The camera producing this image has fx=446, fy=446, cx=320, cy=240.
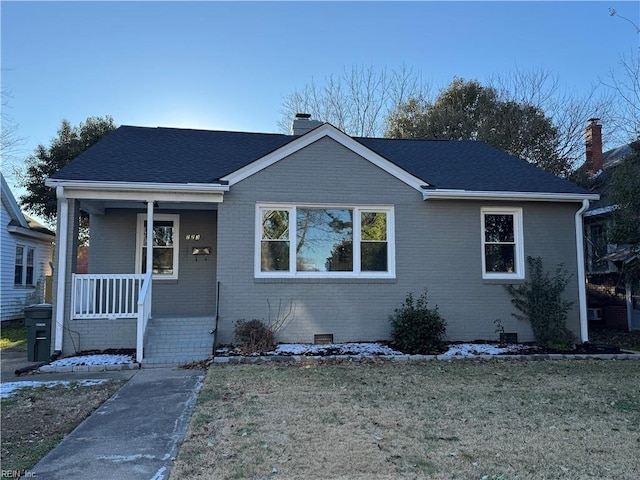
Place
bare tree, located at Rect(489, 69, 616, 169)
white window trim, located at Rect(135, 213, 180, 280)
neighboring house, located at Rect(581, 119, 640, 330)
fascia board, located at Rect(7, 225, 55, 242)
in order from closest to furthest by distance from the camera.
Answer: white window trim, located at Rect(135, 213, 180, 280) < neighboring house, located at Rect(581, 119, 640, 330) < fascia board, located at Rect(7, 225, 55, 242) < bare tree, located at Rect(489, 69, 616, 169)

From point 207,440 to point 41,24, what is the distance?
33.8 feet

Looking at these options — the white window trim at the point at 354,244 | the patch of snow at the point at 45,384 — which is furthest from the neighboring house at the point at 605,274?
the patch of snow at the point at 45,384

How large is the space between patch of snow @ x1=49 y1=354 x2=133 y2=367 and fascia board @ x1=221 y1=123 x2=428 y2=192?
3.96m

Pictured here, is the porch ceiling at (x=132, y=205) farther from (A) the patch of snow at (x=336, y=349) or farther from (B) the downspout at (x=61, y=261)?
(A) the patch of snow at (x=336, y=349)

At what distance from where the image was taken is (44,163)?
67.1ft

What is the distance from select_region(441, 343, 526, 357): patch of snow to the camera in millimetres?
8820

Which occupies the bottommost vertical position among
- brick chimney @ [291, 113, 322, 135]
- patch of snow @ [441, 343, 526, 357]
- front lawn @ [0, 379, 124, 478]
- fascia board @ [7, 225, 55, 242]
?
front lawn @ [0, 379, 124, 478]

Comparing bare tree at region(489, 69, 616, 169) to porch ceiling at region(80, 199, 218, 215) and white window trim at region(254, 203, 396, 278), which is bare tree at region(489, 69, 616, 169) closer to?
white window trim at region(254, 203, 396, 278)

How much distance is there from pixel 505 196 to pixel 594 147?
11.7 m

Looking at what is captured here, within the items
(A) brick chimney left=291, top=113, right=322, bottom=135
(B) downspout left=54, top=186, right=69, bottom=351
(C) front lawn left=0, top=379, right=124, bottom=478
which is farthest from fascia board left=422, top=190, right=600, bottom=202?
(B) downspout left=54, top=186, right=69, bottom=351

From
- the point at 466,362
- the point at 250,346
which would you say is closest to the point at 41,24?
the point at 250,346

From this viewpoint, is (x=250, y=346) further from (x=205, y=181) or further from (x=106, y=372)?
(x=205, y=181)

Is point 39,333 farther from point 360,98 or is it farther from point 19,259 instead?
point 360,98

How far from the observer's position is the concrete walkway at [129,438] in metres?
3.66
